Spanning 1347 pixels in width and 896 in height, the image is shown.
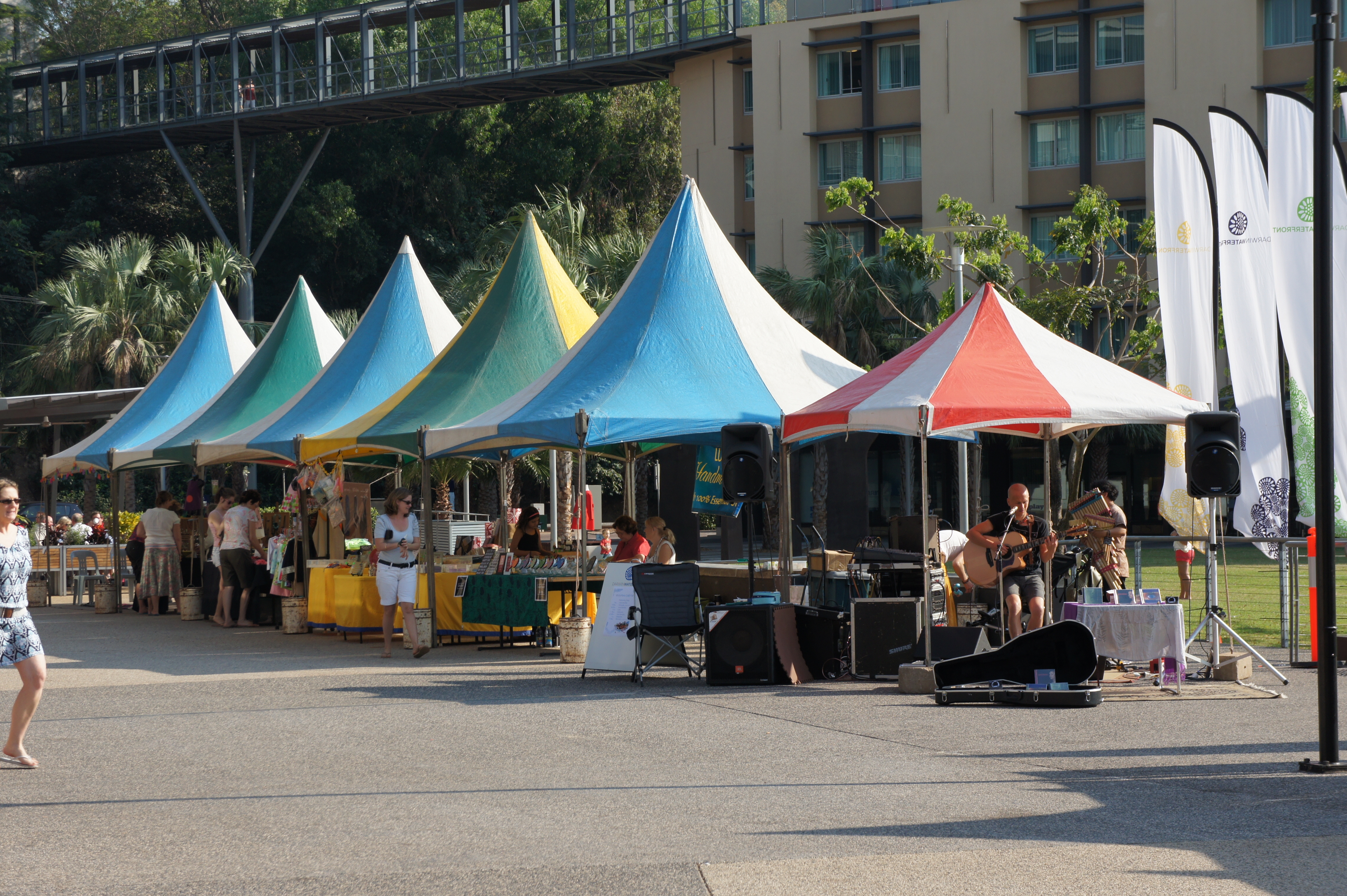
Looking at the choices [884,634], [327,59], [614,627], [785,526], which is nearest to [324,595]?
[614,627]

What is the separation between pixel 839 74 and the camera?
43.5 meters

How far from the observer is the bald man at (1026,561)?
13234 mm

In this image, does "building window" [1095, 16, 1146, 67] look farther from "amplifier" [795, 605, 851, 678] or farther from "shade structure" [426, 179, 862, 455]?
"amplifier" [795, 605, 851, 678]

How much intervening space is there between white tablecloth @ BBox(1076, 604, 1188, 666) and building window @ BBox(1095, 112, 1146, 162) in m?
30.9

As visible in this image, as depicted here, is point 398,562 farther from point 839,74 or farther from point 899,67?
point 839,74

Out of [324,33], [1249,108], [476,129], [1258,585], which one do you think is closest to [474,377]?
[1258,585]

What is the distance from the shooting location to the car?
3703 cm

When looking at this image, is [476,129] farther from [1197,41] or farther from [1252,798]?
[1252,798]

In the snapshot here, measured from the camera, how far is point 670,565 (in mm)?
13375

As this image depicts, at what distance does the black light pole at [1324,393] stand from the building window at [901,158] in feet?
114

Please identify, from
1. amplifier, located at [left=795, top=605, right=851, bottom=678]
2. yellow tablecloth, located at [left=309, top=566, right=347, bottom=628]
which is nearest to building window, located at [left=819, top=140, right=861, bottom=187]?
yellow tablecloth, located at [left=309, top=566, right=347, bottom=628]

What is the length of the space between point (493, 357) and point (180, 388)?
9276 mm

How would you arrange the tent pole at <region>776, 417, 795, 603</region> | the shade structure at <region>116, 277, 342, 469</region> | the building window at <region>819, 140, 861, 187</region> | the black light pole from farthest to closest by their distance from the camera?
the building window at <region>819, 140, 861, 187</region>
the shade structure at <region>116, 277, 342, 469</region>
the tent pole at <region>776, 417, 795, 603</region>
the black light pole

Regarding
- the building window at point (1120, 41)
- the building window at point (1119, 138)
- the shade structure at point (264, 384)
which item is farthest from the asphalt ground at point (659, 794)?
the building window at point (1120, 41)
